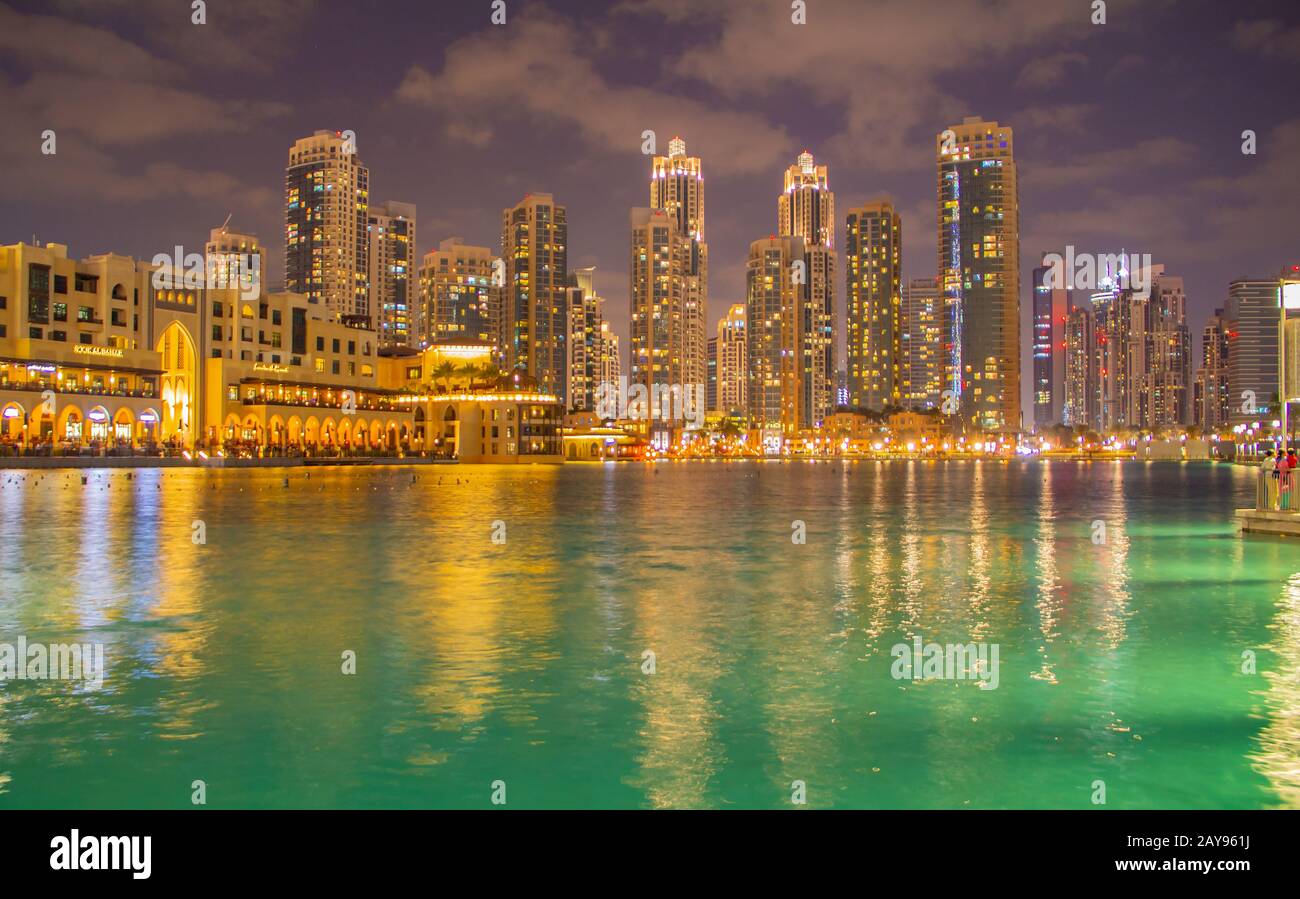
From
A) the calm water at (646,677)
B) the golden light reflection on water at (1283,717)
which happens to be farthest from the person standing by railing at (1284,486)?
the golden light reflection on water at (1283,717)

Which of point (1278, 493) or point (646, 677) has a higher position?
point (1278, 493)

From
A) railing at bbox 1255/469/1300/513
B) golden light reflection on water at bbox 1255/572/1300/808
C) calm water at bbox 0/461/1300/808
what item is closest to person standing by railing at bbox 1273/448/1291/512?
railing at bbox 1255/469/1300/513

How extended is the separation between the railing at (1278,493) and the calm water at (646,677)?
322 cm

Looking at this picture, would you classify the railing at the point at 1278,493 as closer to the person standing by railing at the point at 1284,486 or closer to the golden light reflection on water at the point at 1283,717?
the person standing by railing at the point at 1284,486

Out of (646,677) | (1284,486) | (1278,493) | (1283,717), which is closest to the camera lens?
(1283,717)

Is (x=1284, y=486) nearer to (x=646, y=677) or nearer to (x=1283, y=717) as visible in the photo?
(x=1283, y=717)

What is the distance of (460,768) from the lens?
29.5ft

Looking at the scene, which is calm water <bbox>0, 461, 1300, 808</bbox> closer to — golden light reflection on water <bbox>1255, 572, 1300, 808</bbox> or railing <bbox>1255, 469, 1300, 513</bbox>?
golden light reflection on water <bbox>1255, 572, 1300, 808</bbox>

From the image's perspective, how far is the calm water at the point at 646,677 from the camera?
28.5ft

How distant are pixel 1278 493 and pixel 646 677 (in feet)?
93.8

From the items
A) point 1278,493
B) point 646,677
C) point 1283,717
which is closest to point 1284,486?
point 1278,493

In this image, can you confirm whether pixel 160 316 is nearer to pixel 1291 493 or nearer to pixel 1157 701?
pixel 1291 493

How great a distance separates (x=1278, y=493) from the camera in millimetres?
32344
